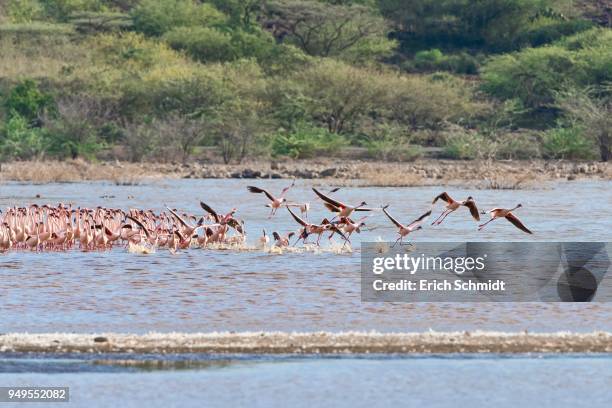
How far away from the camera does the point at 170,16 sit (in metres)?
90.7

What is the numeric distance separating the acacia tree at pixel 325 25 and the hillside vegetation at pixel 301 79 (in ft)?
0.34

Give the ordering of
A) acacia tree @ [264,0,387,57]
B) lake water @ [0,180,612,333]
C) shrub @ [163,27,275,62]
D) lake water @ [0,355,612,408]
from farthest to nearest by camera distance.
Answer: acacia tree @ [264,0,387,57] → shrub @ [163,27,275,62] → lake water @ [0,180,612,333] → lake water @ [0,355,612,408]

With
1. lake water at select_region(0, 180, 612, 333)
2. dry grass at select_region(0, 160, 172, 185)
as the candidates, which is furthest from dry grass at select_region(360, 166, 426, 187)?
lake water at select_region(0, 180, 612, 333)

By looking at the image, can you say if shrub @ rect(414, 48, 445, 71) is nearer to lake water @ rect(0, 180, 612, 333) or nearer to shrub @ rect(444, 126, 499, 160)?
shrub @ rect(444, 126, 499, 160)

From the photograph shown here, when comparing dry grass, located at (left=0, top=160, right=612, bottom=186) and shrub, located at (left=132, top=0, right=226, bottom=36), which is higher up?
shrub, located at (left=132, top=0, right=226, bottom=36)

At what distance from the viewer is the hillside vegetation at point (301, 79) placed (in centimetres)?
5641

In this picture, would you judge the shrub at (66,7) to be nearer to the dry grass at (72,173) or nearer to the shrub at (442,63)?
the shrub at (442,63)

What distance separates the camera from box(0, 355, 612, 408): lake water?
10070mm

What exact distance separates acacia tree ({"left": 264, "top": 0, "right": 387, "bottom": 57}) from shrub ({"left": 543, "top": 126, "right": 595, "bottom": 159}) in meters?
29.1

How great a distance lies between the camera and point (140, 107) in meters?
64.8

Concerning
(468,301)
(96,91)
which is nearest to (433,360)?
(468,301)

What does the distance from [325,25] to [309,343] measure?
74844mm

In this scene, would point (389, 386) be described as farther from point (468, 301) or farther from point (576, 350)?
point (468, 301)

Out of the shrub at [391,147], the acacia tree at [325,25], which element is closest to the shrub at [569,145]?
the shrub at [391,147]
